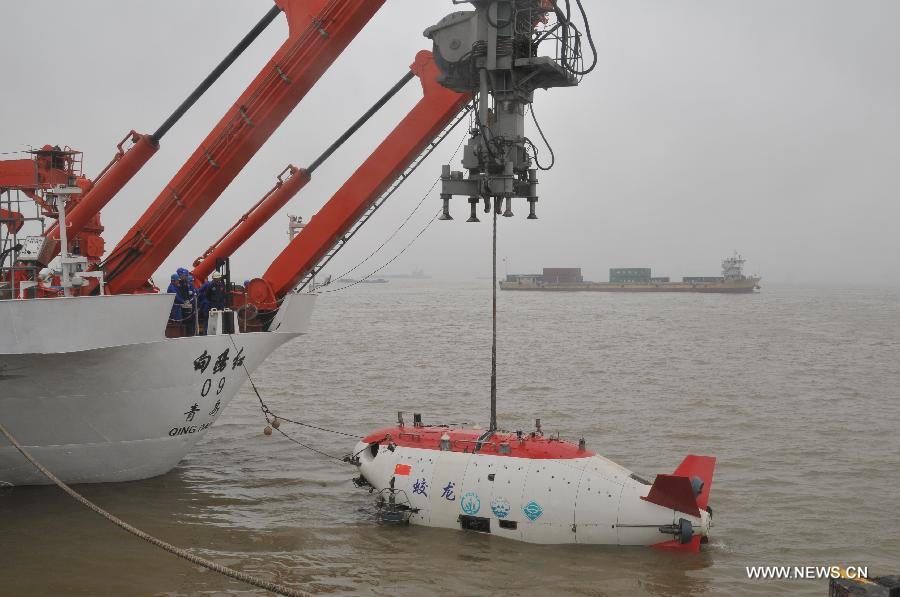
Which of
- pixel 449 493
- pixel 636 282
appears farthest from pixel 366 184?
pixel 636 282

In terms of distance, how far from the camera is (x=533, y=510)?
10.4m

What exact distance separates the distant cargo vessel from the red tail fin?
353 feet

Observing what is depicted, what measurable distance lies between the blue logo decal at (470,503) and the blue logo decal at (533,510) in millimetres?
697

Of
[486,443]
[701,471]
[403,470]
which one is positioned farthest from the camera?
A: [403,470]

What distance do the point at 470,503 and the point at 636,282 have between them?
12163 cm

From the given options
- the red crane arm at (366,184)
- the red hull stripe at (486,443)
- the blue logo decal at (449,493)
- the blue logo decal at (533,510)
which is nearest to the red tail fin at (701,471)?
the red hull stripe at (486,443)

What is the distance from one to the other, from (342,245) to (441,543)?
6729 millimetres

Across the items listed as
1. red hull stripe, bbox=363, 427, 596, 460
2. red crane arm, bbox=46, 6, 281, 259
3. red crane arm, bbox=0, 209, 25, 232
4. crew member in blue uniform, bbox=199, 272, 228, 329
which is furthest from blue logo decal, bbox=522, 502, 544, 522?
red crane arm, bbox=0, 209, 25, 232

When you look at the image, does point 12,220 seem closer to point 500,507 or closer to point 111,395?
point 111,395

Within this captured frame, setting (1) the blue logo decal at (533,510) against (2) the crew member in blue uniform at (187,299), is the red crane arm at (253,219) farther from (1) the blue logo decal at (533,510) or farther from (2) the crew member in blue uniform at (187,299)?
(1) the blue logo decal at (533,510)

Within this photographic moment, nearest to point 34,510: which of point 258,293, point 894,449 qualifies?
point 258,293

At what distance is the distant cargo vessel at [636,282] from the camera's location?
112 m

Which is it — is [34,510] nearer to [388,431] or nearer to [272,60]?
[388,431]

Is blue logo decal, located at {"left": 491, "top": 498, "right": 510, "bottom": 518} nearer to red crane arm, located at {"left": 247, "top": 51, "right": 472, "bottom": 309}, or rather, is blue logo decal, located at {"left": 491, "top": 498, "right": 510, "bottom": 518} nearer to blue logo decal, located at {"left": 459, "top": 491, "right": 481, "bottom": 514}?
blue logo decal, located at {"left": 459, "top": 491, "right": 481, "bottom": 514}
